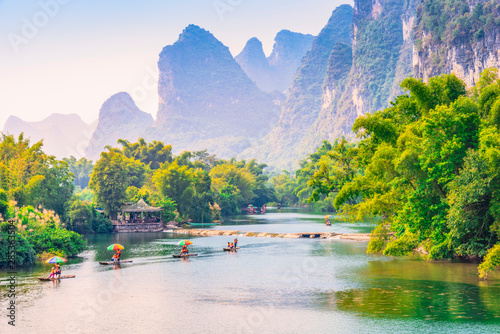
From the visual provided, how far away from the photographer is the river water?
22.8 metres

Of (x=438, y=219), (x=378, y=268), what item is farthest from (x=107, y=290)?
(x=438, y=219)

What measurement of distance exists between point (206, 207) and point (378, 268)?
59144 millimetres

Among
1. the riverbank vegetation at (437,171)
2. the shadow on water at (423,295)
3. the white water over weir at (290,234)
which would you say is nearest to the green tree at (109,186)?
the white water over weir at (290,234)

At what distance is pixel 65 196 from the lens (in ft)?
228

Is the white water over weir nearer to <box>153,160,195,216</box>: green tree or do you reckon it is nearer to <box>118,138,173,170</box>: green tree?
<box>153,160,195,216</box>: green tree

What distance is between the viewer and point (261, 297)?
28.3 meters

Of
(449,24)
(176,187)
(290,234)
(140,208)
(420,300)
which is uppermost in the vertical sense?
(449,24)

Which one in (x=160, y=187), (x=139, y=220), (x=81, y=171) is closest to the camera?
(x=139, y=220)

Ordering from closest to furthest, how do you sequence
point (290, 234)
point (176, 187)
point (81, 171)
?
1. point (290, 234)
2. point (176, 187)
3. point (81, 171)

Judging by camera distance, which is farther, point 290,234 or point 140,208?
point 140,208

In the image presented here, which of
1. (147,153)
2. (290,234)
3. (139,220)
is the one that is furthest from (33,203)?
(147,153)

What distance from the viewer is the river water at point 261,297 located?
2278cm

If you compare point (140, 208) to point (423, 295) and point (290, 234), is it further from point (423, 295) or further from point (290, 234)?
point (423, 295)

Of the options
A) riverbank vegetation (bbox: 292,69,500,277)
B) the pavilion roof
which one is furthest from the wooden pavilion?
riverbank vegetation (bbox: 292,69,500,277)
